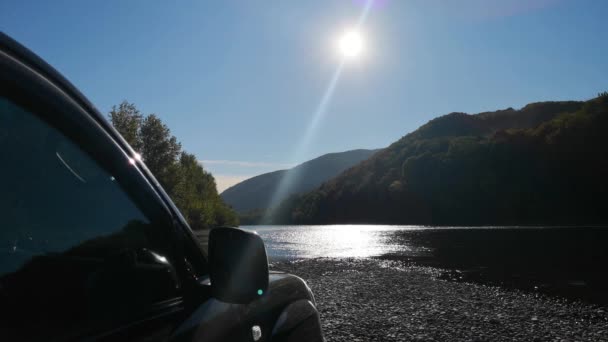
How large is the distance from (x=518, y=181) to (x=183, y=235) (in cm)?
11839

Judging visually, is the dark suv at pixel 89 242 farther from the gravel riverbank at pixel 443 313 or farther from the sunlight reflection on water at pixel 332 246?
the gravel riverbank at pixel 443 313

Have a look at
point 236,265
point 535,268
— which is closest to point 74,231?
point 236,265

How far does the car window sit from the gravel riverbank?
11.3m

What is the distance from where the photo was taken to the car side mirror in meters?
1.52

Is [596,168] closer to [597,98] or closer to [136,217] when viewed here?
[597,98]

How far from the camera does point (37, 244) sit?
52.1 inches

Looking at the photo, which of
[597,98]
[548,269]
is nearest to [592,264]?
[548,269]

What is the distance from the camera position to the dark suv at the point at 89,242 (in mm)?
1173

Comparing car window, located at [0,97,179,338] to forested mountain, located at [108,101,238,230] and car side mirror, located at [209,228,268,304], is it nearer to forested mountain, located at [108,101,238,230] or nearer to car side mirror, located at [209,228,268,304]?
car side mirror, located at [209,228,268,304]

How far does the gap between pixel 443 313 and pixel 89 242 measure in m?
15.1

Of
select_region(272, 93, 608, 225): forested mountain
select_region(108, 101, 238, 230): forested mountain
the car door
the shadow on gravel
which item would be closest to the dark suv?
the car door

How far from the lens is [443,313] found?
14.7 metres

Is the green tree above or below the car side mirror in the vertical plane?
above

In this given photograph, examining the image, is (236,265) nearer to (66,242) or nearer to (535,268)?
(66,242)
